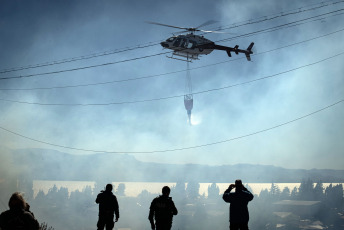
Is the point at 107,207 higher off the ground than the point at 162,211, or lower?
lower

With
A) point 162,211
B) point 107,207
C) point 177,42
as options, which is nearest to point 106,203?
point 107,207

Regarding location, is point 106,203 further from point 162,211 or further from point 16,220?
point 16,220

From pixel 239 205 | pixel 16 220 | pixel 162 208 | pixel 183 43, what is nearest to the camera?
pixel 16 220

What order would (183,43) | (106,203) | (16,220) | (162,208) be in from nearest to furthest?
(16,220) → (162,208) → (106,203) → (183,43)

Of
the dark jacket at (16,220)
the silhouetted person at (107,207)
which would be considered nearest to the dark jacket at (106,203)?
the silhouetted person at (107,207)

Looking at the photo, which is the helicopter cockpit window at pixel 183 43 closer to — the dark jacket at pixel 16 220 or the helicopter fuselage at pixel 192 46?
the helicopter fuselage at pixel 192 46

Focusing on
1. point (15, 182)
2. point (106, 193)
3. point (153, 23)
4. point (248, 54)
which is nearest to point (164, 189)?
point (106, 193)

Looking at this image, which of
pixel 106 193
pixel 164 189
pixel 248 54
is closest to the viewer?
pixel 164 189

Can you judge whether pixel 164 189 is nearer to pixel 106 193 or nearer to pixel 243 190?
pixel 243 190
